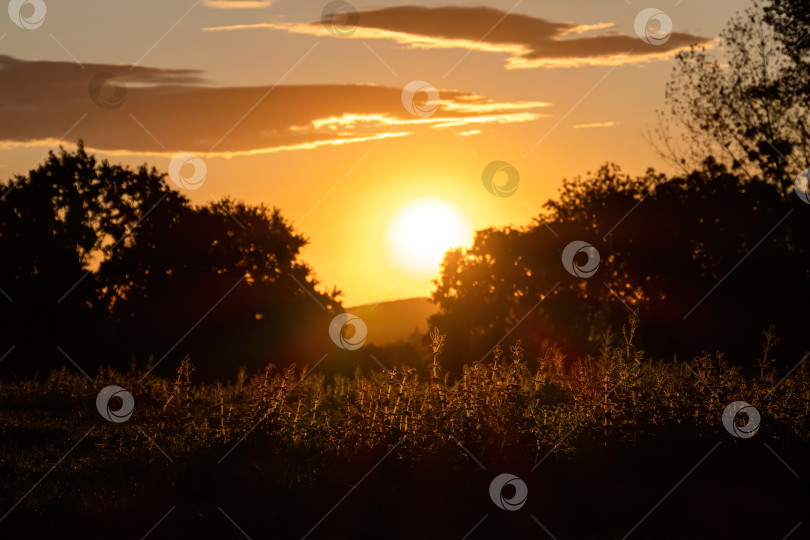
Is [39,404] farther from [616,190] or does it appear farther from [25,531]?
[616,190]

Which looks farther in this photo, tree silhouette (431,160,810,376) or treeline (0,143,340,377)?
treeline (0,143,340,377)

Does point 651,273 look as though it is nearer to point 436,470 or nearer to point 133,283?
point 133,283

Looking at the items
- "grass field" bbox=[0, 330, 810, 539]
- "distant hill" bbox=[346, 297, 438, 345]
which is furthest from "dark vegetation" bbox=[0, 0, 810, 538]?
"distant hill" bbox=[346, 297, 438, 345]

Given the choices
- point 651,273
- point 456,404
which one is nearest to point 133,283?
point 651,273

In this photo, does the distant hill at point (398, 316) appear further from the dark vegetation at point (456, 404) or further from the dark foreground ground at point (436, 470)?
the dark foreground ground at point (436, 470)

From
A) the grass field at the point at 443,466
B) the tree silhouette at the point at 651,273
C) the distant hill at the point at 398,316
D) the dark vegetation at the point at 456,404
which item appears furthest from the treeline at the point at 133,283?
the grass field at the point at 443,466

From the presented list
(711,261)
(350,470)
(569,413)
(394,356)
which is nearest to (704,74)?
(711,261)

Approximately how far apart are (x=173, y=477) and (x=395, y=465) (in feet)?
8.95

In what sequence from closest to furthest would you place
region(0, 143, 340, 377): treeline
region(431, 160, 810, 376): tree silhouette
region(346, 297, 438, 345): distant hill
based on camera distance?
1. region(431, 160, 810, 376): tree silhouette
2. region(0, 143, 340, 377): treeline
3. region(346, 297, 438, 345): distant hill

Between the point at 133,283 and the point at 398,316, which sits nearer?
the point at 133,283

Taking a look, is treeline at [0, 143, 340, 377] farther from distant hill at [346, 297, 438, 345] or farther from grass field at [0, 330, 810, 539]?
grass field at [0, 330, 810, 539]

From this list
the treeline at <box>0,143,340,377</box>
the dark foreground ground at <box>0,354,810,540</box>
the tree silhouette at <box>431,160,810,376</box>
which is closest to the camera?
the dark foreground ground at <box>0,354,810,540</box>

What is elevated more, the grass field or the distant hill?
the distant hill

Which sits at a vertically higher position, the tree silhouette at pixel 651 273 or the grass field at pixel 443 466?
the tree silhouette at pixel 651 273
